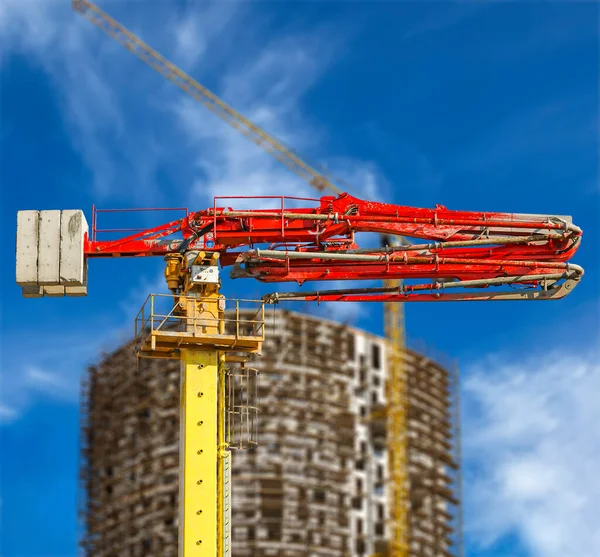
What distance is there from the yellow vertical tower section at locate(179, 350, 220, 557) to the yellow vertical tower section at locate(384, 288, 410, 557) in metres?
94.6

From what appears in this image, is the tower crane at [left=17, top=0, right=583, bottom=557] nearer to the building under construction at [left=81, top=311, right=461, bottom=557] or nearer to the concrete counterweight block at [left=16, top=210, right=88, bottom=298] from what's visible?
the concrete counterweight block at [left=16, top=210, right=88, bottom=298]

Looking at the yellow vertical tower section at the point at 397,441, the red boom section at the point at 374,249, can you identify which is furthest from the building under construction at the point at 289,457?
the red boom section at the point at 374,249

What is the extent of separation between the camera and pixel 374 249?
147 feet

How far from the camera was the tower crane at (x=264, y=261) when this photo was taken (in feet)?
140

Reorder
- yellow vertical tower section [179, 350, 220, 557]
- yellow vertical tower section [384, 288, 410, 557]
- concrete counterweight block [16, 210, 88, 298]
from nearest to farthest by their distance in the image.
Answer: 1. yellow vertical tower section [179, 350, 220, 557]
2. concrete counterweight block [16, 210, 88, 298]
3. yellow vertical tower section [384, 288, 410, 557]

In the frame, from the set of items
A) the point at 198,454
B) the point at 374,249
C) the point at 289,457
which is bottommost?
the point at 198,454

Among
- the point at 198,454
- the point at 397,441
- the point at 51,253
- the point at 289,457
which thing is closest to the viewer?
the point at 198,454

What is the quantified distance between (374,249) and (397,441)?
10005cm

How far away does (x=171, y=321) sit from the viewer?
43.8 metres

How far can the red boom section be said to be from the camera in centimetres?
4469

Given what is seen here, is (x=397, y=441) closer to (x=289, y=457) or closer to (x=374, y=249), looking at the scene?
(x=289, y=457)

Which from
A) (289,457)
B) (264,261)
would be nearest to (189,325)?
(264,261)

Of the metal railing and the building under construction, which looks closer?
the metal railing

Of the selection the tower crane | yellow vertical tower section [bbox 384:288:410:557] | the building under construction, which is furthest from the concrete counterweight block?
yellow vertical tower section [bbox 384:288:410:557]
